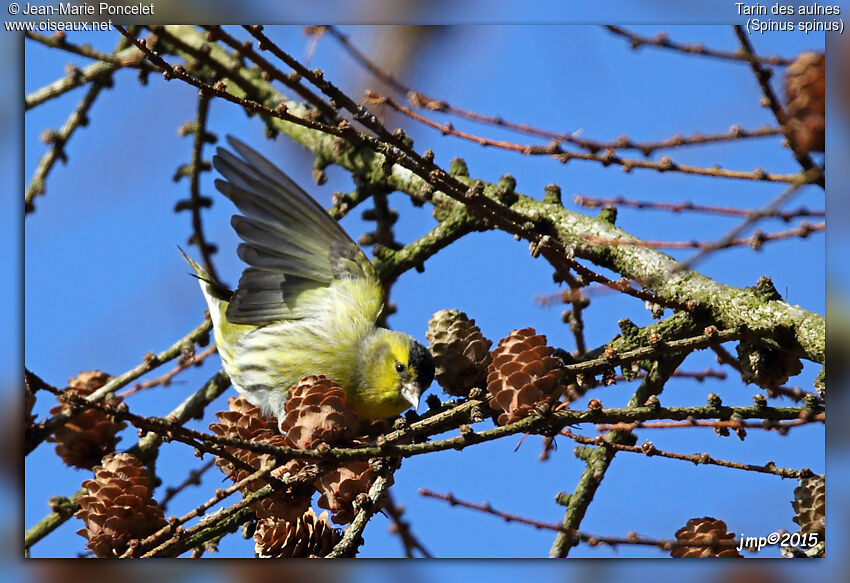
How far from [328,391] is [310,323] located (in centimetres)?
62

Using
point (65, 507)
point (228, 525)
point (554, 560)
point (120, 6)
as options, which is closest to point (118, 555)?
point (228, 525)

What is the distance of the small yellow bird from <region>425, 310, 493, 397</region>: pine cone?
84mm

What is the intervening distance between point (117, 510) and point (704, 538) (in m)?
0.99

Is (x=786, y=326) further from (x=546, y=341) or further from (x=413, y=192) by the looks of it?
(x=413, y=192)

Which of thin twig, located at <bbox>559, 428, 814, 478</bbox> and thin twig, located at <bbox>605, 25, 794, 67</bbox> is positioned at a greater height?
thin twig, located at <bbox>605, 25, 794, 67</bbox>

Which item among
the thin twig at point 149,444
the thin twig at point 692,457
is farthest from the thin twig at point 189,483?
the thin twig at point 692,457

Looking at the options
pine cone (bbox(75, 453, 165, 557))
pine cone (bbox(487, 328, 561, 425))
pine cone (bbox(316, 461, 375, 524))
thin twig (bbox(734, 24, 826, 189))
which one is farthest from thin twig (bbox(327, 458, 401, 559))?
thin twig (bbox(734, 24, 826, 189))

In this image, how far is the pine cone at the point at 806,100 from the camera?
91 centimetres

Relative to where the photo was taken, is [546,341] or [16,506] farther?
[16,506]

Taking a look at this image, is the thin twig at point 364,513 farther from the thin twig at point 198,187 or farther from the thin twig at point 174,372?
the thin twig at point 198,187

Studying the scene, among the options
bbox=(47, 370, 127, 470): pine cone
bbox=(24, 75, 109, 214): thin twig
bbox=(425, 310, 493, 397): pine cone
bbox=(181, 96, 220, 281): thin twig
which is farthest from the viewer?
bbox=(181, 96, 220, 281): thin twig

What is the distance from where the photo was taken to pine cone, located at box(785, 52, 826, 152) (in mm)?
914

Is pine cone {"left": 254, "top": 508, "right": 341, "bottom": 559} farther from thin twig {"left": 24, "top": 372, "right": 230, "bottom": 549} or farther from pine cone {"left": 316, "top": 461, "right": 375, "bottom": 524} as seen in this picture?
thin twig {"left": 24, "top": 372, "right": 230, "bottom": 549}

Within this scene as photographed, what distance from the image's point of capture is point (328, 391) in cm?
144
